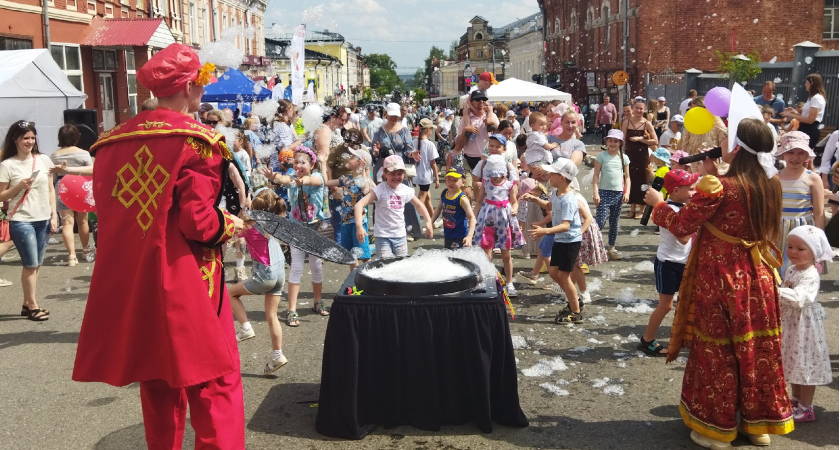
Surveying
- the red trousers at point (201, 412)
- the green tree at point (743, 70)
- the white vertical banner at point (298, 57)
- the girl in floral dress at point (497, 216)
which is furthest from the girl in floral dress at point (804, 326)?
the green tree at point (743, 70)

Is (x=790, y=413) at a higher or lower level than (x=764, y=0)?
lower

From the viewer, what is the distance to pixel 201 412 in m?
3.38

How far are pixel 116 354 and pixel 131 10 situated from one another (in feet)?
93.2

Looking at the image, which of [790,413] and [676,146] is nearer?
[790,413]

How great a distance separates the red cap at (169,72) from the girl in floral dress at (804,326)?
3.51 metres

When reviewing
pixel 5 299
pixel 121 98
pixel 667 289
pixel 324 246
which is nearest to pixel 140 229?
pixel 324 246

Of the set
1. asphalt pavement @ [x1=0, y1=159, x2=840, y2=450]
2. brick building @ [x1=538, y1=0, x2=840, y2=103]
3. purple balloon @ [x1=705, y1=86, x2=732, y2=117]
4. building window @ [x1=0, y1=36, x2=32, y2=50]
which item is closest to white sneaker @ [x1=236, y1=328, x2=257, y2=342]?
asphalt pavement @ [x1=0, y1=159, x2=840, y2=450]

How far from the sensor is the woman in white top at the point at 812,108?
11789 mm

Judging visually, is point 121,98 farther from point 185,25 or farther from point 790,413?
point 790,413

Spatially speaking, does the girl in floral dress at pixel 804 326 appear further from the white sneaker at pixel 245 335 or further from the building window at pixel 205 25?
the building window at pixel 205 25

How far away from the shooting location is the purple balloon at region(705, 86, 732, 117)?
7.18m

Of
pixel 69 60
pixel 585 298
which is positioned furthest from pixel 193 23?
pixel 585 298

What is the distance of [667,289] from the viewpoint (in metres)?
5.96

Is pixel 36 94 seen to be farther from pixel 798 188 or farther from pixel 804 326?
pixel 804 326
